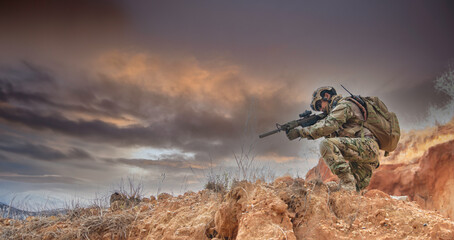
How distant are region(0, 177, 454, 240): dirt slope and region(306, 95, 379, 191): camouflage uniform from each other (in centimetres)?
106

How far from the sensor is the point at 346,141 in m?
4.62

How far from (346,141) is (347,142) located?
0.02 metres

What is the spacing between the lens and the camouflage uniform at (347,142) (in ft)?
14.4

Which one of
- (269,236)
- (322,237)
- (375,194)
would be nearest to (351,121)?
(375,194)

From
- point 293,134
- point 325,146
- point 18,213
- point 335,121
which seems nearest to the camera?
point 325,146

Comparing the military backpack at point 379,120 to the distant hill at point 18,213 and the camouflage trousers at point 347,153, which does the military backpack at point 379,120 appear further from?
the distant hill at point 18,213

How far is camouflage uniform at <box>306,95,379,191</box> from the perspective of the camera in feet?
14.4

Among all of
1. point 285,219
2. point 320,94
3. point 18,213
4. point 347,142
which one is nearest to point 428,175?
point 320,94

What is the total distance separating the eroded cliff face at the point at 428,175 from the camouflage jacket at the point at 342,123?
6.94 metres

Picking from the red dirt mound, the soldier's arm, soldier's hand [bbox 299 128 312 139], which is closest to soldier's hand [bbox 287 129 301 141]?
soldier's hand [bbox 299 128 312 139]

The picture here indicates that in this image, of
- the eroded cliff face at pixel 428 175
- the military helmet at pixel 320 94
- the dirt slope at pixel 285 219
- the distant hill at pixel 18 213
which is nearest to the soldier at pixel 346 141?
the military helmet at pixel 320 94

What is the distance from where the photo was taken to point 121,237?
341 cm

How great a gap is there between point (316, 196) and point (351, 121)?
111 inches

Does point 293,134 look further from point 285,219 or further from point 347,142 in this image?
point 285,219
